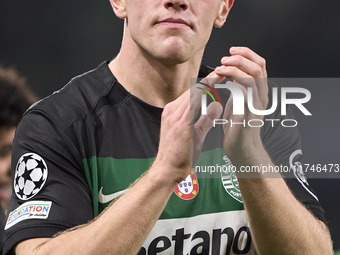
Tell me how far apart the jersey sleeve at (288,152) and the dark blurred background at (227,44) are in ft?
6.80

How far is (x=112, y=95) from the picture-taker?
2.03 meters

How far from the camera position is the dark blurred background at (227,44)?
167 inches

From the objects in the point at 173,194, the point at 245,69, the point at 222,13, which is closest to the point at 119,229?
the point at 173,194

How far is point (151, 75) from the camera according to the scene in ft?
6.62

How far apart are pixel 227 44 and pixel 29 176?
9.89 feet

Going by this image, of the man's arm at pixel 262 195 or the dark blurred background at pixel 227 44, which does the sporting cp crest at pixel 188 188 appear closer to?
the man's arm at pixel 262 195

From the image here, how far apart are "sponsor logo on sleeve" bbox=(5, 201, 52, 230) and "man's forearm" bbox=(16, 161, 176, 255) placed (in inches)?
3.1

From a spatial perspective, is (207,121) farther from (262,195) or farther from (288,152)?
(288,152)

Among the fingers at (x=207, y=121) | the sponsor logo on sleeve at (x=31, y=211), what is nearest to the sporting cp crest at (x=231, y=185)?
the fingers at (x=207, y=121)

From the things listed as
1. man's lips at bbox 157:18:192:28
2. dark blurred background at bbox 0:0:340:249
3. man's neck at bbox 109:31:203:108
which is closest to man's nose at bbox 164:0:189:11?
man's lips at bbox 157:18:192:28

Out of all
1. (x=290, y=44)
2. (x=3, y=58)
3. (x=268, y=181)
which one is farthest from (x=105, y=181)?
(x=290, y=44)

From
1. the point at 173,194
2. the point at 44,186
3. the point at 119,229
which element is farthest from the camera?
the point at 173,194

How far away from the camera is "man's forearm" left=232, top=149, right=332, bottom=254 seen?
1791 millimetres

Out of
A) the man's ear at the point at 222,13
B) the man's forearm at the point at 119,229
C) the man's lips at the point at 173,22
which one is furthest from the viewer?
the man's ear at the point at 222,13
